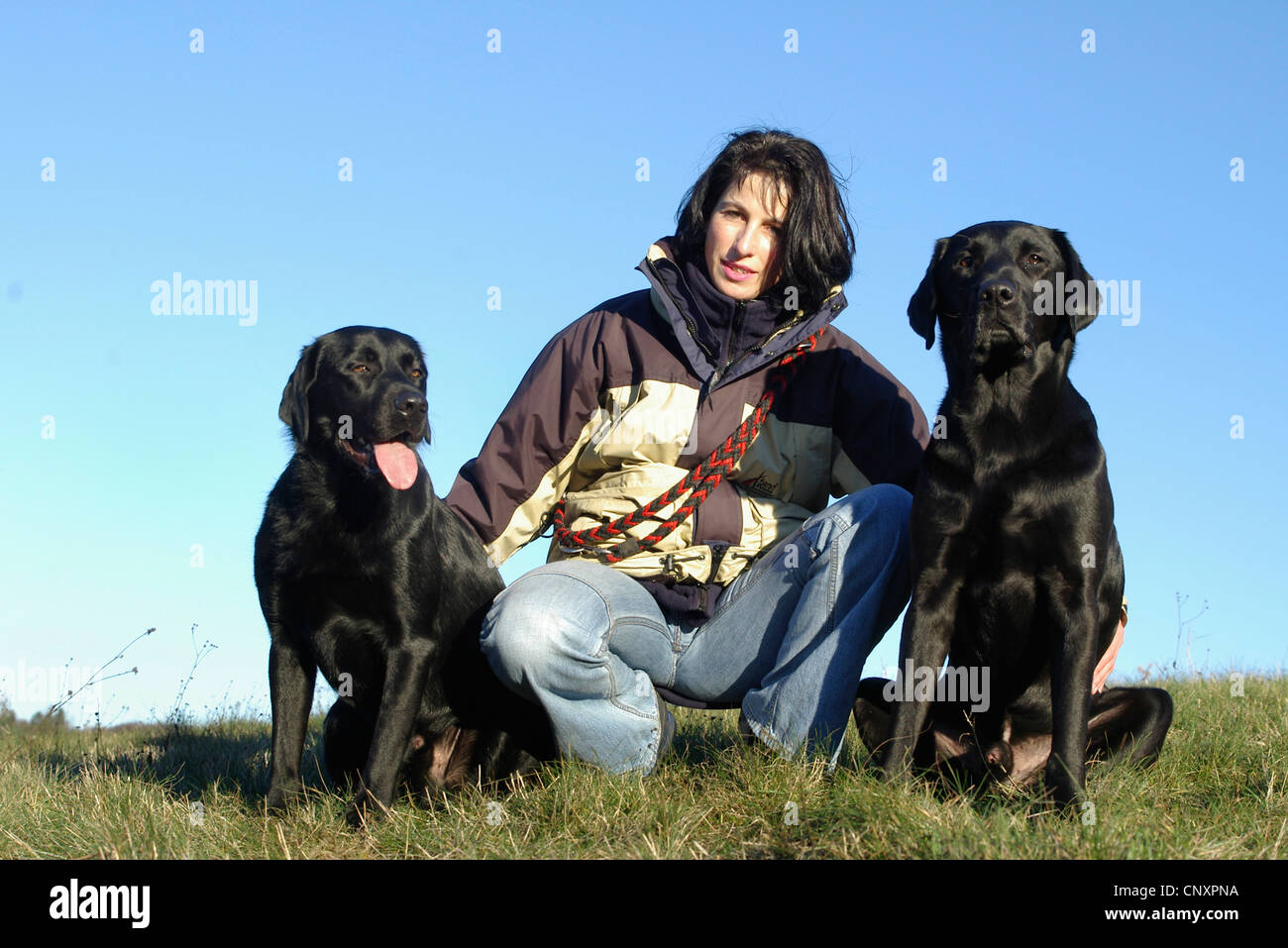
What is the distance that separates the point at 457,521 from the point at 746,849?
5.25 feet

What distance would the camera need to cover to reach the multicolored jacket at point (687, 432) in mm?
3807

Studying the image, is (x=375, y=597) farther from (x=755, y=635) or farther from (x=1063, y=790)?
(x=1063, y=790)

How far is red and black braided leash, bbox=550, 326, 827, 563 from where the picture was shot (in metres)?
3.73

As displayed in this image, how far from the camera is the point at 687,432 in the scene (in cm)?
382

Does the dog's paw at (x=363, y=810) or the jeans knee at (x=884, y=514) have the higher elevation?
the jeans knee at (x=884, y=514)

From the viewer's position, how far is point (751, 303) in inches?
154

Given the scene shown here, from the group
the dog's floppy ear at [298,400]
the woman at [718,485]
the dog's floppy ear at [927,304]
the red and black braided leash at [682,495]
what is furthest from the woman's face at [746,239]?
the dog's floppy ear at [298,400]

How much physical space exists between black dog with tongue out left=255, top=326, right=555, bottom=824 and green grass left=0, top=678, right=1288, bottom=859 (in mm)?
205

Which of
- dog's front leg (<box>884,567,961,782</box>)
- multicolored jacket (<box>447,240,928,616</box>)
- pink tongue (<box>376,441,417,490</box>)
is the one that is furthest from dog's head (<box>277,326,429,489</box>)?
dog's front leg (<box>884,567,961,782</box>)

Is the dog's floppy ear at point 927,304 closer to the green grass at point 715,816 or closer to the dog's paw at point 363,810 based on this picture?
the green grass at point 715,816
